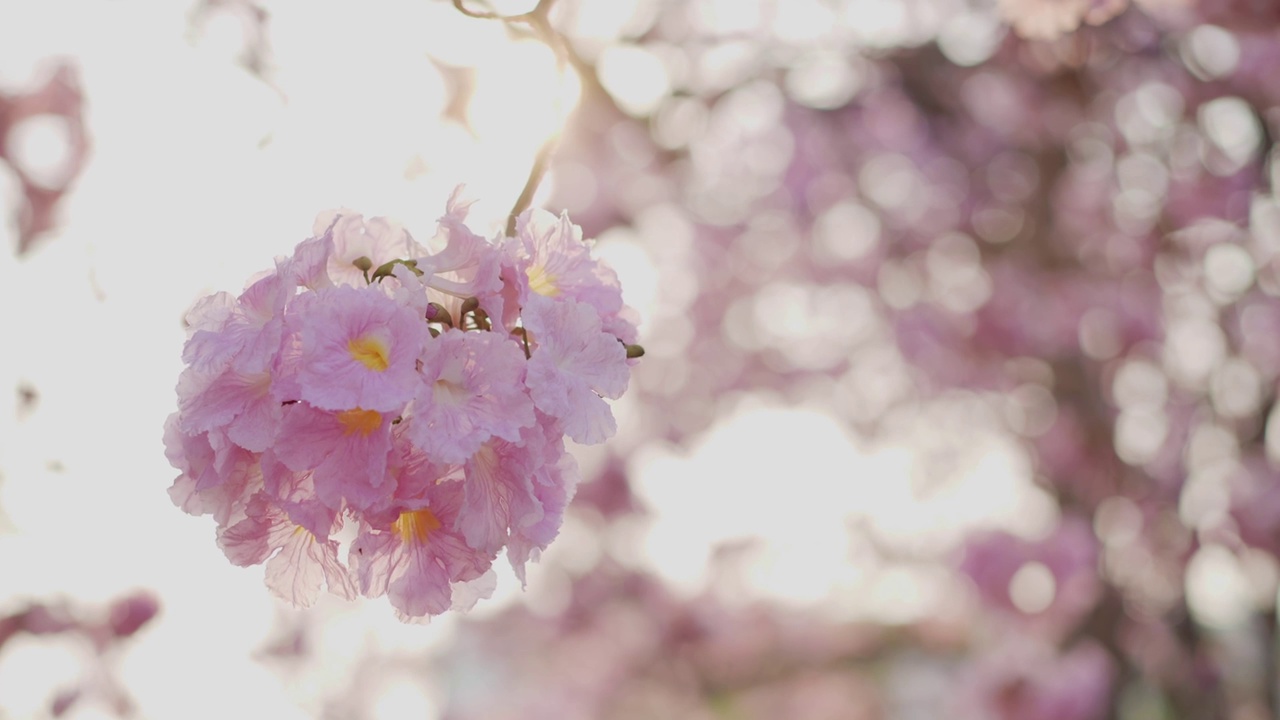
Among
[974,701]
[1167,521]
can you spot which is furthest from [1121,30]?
[974,701]

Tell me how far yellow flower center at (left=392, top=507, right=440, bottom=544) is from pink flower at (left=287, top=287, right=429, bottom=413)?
142 mm

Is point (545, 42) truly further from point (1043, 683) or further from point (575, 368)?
point (1043, 683)

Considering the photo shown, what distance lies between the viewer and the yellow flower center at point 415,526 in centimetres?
106

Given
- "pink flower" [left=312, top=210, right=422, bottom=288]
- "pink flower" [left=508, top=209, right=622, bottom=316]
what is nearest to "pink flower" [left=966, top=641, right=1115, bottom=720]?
"pink flower" [left=508, top=209, right=622, bottom=316]

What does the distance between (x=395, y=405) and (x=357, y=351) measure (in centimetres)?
6

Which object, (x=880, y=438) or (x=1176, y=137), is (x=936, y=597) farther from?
(x=1176, y=137)

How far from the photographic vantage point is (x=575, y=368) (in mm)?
1038

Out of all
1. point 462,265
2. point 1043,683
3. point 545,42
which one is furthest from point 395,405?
point 1043,683

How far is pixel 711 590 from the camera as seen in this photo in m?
6.26

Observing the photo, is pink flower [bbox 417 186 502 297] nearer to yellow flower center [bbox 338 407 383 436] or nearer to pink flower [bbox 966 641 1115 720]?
yellow flower center [bbox 338 407 383 436]

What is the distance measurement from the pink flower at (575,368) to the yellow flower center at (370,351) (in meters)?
0.12

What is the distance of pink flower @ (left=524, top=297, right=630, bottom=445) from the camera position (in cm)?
100

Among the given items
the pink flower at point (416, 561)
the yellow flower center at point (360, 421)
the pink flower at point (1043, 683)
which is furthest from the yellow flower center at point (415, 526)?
the pink flower at point (1043, 683)

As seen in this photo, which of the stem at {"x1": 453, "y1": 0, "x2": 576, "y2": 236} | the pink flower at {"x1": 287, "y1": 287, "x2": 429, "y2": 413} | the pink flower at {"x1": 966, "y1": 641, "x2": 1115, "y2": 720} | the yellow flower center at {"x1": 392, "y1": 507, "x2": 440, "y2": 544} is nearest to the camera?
the pink flower at {"x1": 287, "y1": 287, "x2": 429, "y2": 413}
